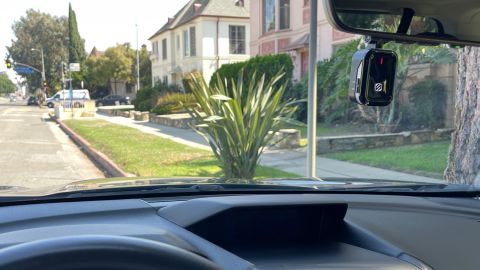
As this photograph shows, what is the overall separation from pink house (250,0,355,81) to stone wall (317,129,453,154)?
9.52 m

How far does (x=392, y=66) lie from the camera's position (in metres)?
2.79

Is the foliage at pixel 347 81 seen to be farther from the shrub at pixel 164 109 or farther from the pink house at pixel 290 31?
the shrub at pixel 164 109

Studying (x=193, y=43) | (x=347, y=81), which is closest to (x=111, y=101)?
(x=193, y=43)

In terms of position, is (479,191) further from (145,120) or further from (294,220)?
(145,120)

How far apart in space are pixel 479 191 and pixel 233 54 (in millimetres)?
37716

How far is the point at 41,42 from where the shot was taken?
76.0m

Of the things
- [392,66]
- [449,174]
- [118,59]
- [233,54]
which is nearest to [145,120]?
[233,54]

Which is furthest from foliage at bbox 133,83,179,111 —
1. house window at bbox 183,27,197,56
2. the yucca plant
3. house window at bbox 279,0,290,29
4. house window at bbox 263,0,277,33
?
the yucca plant

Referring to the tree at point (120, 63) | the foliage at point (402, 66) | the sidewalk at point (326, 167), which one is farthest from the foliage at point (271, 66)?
the tree at point (120, 63)

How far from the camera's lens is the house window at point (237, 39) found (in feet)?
130

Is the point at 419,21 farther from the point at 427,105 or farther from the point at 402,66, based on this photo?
the point at 427,105

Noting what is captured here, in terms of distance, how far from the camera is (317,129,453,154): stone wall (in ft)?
41.4

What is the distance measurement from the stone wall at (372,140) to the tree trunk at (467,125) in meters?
7.36

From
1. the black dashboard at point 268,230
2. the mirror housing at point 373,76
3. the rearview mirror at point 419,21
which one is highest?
the rearview mirror at point 419,21
